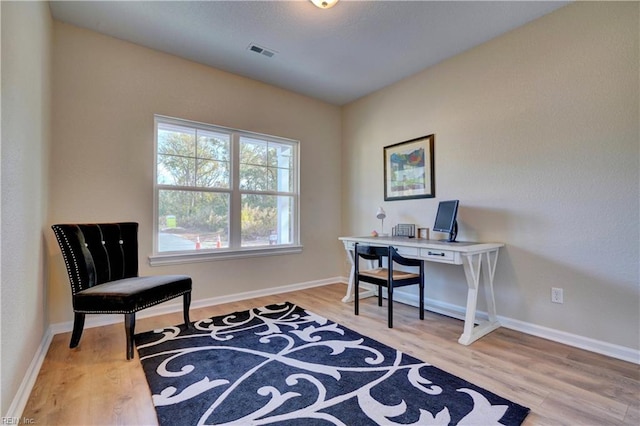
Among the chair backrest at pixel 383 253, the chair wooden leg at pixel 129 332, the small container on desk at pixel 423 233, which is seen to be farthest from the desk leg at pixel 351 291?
the chair wooden leg at pixel 129 332

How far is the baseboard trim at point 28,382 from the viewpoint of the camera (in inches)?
53.6

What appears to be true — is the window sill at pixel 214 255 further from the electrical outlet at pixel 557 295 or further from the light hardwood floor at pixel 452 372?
the electrical outlet at pixel 557 295

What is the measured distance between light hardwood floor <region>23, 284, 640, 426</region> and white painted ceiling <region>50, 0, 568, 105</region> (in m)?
2.64

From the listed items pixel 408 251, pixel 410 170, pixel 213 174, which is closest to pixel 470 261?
pixel 408 251

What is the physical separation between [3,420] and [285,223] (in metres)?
2.92

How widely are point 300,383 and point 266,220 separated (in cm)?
228

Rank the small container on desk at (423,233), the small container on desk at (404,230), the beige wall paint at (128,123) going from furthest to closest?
1. the small container on desk at (404,230)
2. the small container on desk at (423,233)
3. the beige wall paint at (128,123)

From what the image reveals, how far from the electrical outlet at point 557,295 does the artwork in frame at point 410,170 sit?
133 cm

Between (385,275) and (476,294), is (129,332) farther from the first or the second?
(476,294)

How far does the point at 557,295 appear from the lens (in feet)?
7.55

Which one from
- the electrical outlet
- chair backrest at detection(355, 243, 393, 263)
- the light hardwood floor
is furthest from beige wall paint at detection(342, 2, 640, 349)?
chair backrest at detection(355, 243, 393, 263)

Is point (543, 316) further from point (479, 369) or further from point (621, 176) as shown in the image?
point (621, 176)

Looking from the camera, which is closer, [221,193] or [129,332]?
[129,332]

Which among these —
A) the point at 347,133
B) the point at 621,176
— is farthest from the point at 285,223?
the point at 621,176
